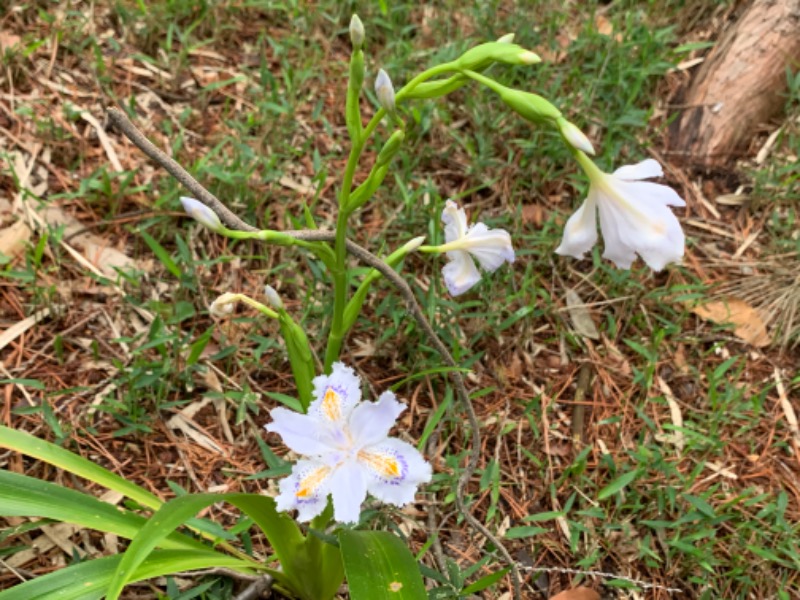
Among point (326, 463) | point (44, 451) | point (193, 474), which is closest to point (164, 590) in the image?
point (193, 474)

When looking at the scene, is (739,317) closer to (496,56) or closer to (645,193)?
(645,193)

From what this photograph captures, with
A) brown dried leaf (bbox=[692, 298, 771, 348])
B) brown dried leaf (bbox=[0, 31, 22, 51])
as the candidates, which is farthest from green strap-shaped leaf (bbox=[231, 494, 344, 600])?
brown dried leaf (bbox=[0, 31, 22, 51])

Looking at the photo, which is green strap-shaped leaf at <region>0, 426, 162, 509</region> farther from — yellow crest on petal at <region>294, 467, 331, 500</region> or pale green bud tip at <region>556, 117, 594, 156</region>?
pale green bud tip at <region>556, 117, 594, 156</region>

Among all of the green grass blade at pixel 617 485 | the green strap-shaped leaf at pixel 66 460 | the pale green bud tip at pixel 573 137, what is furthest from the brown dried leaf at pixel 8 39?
the green grass blade at pixel 617 485

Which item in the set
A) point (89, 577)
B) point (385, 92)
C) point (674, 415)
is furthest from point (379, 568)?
point (674, 415)

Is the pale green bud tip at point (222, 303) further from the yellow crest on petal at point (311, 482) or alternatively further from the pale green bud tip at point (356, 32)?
the pale green bud tip at point (356, 32)

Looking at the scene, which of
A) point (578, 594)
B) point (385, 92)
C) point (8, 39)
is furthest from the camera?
point (8, 39)
